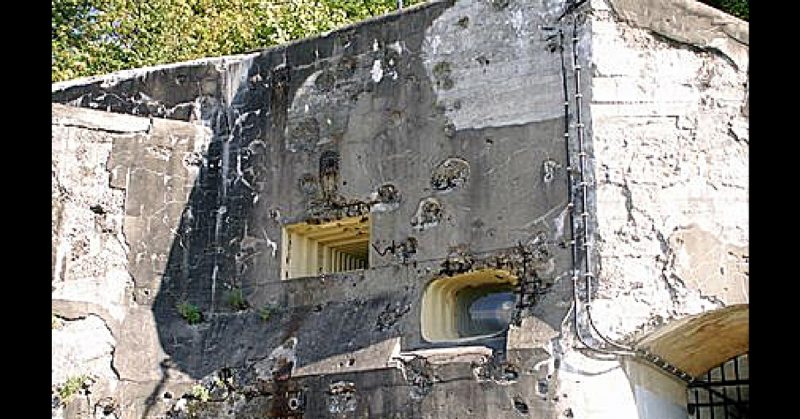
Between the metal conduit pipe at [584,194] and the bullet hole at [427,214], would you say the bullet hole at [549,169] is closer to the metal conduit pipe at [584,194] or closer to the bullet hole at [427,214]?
the metal conduit pipe at [584,194]

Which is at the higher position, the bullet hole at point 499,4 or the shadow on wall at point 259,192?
the bullet hole at point 499,4

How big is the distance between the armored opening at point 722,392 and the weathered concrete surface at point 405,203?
2.42ft

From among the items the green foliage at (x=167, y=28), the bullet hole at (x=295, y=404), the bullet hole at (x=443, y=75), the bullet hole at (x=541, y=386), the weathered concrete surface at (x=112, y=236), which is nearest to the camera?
the bullet hole at (x=541, y=386)

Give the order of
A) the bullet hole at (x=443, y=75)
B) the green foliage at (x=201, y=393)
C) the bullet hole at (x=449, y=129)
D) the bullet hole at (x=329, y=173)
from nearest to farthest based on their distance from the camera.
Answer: the bullet hole at (x=449, y=129) < the bullet hole at (x=443, y=75) < the green foliage at (x=201, y=393) < the bullet hole at (x=329, y=173)

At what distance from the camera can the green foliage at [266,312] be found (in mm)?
9078

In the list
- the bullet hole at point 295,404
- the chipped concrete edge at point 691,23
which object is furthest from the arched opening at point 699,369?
the bullet hole at point 295,404

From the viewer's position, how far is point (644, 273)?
300 inches

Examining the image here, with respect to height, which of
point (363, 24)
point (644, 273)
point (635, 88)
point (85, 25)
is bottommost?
point (644, 273)

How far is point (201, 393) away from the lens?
8.88m

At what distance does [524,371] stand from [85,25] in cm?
1114

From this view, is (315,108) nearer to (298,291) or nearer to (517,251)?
(298,291)

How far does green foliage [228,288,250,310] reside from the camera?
30.4ft

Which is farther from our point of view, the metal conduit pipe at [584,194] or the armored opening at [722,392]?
the armored opening at [722,392]
